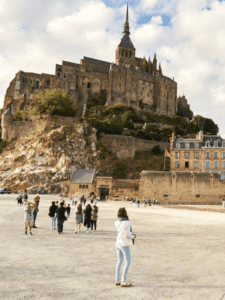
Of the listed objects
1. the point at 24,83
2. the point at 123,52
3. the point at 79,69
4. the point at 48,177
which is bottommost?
the point at 48,177

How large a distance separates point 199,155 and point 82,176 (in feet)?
71.5

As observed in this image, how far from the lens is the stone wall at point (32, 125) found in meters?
55.4

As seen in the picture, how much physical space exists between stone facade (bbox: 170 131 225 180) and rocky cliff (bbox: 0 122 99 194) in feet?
48.1

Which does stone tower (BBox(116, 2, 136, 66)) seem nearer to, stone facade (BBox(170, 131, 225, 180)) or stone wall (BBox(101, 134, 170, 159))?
stone wall (BBox(101, 134, 170, 159))

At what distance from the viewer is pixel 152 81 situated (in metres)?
89.5

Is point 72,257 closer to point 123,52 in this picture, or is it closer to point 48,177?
point 48,177

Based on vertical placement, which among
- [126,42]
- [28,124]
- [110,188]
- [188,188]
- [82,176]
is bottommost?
[110,188]

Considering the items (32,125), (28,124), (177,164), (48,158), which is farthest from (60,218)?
(28,124)

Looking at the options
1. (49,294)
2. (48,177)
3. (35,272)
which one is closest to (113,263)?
(35,272)

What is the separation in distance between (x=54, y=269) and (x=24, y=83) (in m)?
83.5

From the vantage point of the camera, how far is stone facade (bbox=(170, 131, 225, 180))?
161 feet

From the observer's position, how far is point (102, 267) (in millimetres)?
6676

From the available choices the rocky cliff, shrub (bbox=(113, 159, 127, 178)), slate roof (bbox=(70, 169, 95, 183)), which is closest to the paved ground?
slate roof (bbox=(70, 169, 95, 183))

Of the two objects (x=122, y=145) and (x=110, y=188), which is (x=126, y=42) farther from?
(x=110, y=188)
